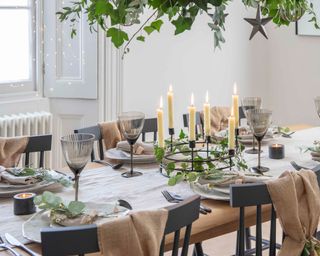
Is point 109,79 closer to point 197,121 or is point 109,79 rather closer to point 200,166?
point 197,121

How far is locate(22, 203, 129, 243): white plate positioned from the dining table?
20 mm

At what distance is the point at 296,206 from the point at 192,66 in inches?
106

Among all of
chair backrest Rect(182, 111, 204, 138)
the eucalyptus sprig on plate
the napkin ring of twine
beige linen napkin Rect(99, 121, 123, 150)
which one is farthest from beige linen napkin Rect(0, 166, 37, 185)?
chair backrest Rect(182, 111, 204, 138)

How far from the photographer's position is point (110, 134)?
298 centimetres

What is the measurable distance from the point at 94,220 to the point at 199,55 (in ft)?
9.49

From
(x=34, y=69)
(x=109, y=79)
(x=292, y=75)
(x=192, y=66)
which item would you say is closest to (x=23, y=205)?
(x=109, y=79)

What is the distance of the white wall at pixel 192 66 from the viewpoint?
414cm

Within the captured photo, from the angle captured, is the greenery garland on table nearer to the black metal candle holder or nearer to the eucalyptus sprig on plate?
the black metal candle holder

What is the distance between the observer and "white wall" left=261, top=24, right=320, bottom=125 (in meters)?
4.65

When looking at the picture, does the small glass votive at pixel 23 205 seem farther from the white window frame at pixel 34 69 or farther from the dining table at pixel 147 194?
the white window frame at pixel 34 69

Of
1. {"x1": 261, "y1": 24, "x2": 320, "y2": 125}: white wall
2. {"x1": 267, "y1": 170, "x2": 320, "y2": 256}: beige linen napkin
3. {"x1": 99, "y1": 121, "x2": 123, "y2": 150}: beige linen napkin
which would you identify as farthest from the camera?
{"x1": 261, "y1": 24, "x2": 320, "y2": 125}: white wall

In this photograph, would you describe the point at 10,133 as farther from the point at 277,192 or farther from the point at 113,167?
the point at 277,192

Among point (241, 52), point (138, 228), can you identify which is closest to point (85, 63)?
point (241, 52)

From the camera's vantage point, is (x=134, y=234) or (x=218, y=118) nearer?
(x=134, y=234)
